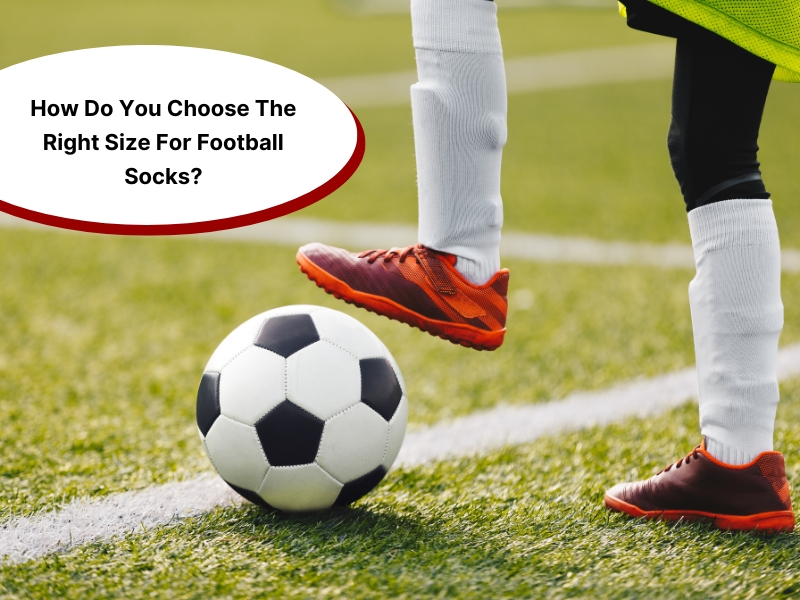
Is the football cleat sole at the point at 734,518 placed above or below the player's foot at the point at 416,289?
below

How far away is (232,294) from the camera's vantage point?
457 centimetres

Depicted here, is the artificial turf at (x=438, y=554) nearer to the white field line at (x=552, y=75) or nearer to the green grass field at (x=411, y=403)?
the green grass field at (x=411, y=403)

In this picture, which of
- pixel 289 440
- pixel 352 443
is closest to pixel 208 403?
pixel 289 440

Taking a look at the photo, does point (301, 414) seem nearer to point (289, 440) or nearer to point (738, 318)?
point (289, 440)

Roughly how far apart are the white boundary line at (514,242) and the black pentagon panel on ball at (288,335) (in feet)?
9.50

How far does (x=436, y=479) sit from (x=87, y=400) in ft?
4.45

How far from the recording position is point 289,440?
2.20m

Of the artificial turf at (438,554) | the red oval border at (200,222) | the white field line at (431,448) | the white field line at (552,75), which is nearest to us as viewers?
the artificial turf at (438,554)

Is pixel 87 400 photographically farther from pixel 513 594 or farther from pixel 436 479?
pixel 513 594

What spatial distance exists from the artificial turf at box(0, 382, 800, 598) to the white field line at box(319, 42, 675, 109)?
25.2 ft

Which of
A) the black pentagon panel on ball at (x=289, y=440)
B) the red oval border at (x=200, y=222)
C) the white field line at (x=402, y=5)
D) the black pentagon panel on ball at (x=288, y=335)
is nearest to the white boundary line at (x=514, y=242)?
the red oval border at (x=200, y=222)

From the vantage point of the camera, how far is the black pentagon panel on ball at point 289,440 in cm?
219

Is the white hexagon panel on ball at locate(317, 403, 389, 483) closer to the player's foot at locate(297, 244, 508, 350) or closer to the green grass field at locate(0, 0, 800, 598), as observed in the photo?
the green grass field at locate(0, 0, 800, 598)

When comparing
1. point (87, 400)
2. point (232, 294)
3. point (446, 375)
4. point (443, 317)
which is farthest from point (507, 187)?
point (443, 317)
